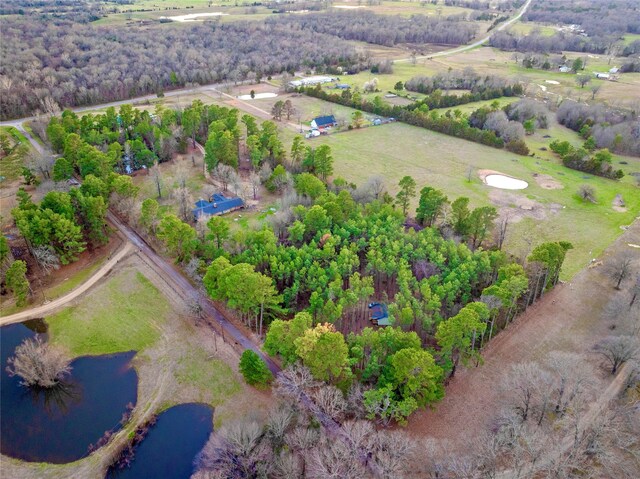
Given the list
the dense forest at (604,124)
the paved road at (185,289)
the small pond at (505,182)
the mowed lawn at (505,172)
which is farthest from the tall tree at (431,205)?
the dense forest at (604,124)

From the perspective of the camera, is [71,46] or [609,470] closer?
[609,470]

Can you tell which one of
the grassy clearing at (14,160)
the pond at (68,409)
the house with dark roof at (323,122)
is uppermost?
the house with dark roof at (323,122)

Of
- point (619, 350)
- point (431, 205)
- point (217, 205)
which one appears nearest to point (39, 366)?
point (217, 205)

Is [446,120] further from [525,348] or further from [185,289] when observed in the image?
[185,289]

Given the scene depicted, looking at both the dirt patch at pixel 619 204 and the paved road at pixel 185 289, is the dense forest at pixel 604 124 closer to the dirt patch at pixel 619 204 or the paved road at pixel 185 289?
the dirt patch at pixel 619 204

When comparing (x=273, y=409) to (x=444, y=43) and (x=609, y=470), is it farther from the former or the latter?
(x=444, y=43)

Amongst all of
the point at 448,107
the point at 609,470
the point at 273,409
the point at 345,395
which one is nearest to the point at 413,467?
the point at 345,395

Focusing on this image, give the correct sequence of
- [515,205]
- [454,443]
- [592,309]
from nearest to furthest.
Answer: [454,443]
[592,309]
[515,205]
